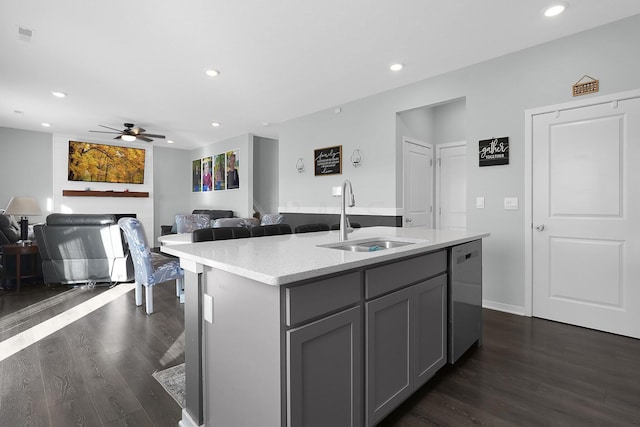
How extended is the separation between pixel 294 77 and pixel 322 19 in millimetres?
1288

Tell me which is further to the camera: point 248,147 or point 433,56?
point 248,147

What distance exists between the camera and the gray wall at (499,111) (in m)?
2.82

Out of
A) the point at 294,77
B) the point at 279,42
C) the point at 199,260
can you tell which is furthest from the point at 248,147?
the point at 199,260

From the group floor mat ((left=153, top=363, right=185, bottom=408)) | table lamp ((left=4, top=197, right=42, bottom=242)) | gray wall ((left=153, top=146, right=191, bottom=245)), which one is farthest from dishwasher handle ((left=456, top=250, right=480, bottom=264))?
gray wall ((left=153, top=146, right=191, bottom=245))

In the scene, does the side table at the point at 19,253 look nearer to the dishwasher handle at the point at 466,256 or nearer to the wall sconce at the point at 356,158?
the wall sconce at the point at 356,158

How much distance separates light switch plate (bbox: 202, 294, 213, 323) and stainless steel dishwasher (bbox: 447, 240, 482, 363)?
146 centimetres

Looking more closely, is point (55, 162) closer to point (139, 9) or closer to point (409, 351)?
point (139, 9)

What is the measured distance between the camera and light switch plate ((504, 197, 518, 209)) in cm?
334

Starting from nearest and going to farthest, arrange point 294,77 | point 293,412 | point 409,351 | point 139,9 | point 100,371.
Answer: point 293,412 → point 409,351 → point 100,371 → point 139,9 → point 294,77

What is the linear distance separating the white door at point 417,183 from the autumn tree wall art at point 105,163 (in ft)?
22.8

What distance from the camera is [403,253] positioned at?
5.15 ft

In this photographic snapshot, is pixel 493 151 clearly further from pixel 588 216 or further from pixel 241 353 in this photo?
pixel 241 353

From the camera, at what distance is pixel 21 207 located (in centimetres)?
433

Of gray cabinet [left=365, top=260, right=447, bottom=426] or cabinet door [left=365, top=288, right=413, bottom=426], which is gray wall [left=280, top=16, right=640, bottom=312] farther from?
cabinet door [left=365, top=288, right=413, bottom=426]
